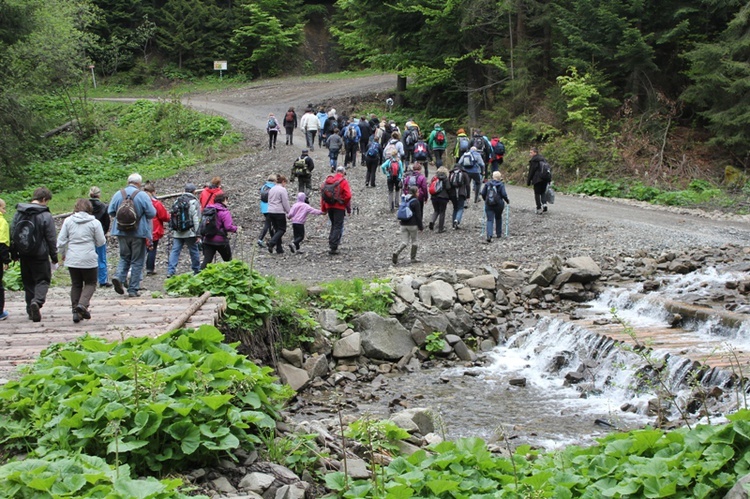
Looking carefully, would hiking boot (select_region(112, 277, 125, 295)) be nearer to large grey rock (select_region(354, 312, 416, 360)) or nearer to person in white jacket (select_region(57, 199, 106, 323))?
person in white jacket (select_region(57, 199, 106, 323))

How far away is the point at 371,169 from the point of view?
78.1ft

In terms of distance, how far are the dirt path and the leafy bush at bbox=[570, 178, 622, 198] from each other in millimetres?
971

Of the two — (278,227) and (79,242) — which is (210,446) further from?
(278,227)

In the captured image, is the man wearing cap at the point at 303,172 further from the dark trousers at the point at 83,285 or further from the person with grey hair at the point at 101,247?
the dark trousers at the point at 83,285

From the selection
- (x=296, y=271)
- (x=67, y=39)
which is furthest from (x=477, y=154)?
(x=67, y=39)

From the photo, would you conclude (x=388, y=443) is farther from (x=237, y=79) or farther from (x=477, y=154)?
(x=237, y=79)

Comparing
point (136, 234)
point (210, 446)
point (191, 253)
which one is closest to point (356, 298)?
point (191, 253)

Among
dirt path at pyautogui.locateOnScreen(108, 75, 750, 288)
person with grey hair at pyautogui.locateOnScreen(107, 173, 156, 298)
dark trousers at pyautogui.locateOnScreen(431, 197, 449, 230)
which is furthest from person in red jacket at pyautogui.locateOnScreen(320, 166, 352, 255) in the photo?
person with grey hair at pyautogui.locateOnScreen(107, 173, 156, 298)

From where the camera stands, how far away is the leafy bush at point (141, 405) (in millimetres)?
6039

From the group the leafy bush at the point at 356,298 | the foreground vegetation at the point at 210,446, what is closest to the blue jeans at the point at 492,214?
the leafy bush at the point at 356,298

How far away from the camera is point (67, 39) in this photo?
117ft

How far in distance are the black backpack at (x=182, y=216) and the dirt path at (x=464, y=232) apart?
3.91ft

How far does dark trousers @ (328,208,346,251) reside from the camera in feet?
56.5

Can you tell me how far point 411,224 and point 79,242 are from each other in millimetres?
7688
